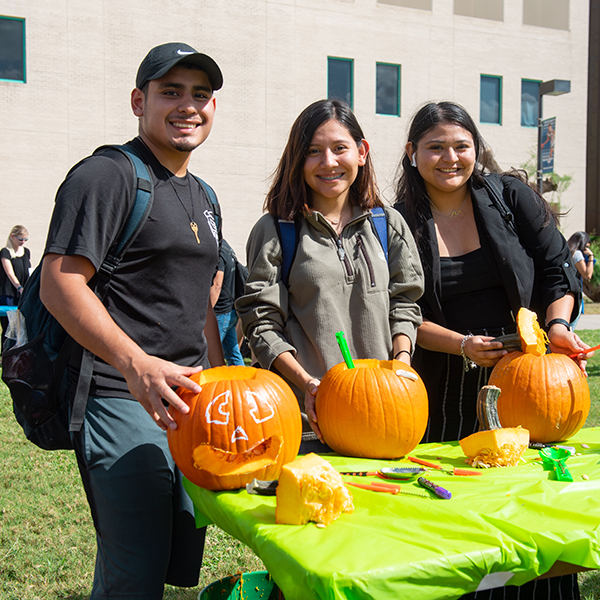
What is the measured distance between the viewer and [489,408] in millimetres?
2223

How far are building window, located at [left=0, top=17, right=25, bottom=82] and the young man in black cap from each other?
17.0m

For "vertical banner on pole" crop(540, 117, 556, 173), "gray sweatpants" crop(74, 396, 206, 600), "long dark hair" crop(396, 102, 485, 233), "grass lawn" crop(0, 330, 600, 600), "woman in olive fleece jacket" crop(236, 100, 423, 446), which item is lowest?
"grass lawn" crop(0, 330, 600, 600)

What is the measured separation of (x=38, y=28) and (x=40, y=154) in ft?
10.8

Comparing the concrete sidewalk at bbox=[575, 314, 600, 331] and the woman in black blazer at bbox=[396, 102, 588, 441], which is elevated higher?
the woman in black blazer at bbox=[396, 102, 588, 441]

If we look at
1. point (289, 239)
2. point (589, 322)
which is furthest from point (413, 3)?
point (289, 239)

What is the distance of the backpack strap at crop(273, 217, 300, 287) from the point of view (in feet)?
8.03

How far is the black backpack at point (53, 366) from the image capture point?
1945mm

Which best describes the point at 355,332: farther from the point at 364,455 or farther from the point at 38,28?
the point at 38,28

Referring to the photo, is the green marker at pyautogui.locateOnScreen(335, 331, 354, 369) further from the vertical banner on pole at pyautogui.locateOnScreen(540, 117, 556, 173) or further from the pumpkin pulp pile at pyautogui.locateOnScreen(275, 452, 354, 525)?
the vertical banner on pole at pyautogui.locateOnScreen(540, 117, 556, 173)

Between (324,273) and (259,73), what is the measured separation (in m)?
17.9

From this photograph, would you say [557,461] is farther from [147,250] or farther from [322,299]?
[147,250]

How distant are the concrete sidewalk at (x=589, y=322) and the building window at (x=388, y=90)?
30.3 ft

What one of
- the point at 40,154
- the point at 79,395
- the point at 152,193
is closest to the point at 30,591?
the point at 79,395

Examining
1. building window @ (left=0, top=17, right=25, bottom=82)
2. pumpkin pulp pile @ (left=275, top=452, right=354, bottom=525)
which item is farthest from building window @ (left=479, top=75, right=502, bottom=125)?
pumpkin pulp pile @ (left=275, top=452, right=354, bottom=525)
